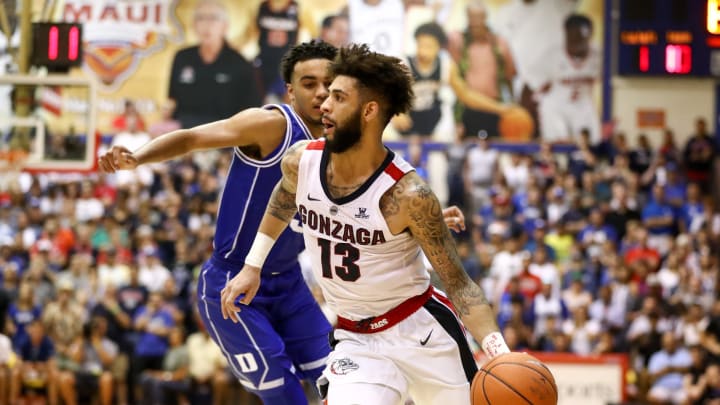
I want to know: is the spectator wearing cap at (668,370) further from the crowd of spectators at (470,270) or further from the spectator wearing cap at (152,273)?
the spectator wearing cap at (152,273)

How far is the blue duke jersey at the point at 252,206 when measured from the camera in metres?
6.52

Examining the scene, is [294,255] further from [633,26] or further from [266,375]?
[633,26]

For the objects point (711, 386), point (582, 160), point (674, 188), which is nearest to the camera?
point (711, 386)

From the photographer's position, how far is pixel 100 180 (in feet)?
61.5

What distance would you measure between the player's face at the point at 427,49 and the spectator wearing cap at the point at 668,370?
885 cm

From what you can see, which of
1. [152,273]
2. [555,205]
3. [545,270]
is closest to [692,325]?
[545,270]

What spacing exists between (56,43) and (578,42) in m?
13.4

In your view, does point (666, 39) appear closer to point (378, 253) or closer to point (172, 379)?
point (172, 379)

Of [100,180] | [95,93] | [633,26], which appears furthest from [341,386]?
[633,26]

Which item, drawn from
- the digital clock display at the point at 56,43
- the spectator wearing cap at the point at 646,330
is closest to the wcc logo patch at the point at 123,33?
the spectator wearing cap at the point at 646,330

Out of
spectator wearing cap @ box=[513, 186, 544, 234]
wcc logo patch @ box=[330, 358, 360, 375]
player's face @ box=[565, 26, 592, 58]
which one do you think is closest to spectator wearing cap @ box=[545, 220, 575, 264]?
spectator wearing cap @ box=[513, 186, 544, 234]

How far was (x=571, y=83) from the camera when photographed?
2192 cm

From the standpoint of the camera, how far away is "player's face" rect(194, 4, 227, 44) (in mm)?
22016

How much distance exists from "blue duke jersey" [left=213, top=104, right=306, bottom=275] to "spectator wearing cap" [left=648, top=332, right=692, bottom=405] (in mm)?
8486
